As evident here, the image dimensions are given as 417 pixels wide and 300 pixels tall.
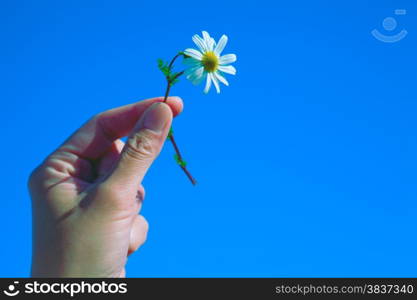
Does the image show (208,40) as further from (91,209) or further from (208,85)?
(91,209)

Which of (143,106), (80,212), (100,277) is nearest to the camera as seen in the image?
(80,212)

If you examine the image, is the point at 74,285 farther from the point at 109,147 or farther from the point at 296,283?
the point at 296,283

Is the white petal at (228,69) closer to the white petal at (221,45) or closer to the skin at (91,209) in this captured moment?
the white petal at (221,45)

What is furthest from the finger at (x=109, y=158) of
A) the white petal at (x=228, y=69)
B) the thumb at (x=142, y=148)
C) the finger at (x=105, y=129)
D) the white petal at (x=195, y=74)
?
the white petal at (x=228, y=69)

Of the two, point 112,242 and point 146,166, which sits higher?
point 146,166

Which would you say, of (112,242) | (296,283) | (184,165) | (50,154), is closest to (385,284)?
(296,283)

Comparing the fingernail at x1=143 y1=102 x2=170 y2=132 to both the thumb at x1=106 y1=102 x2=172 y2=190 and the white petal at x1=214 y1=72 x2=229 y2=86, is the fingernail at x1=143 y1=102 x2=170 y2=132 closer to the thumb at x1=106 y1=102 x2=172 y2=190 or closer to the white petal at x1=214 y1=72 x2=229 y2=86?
the thumb at x1=106 y1=102 x2=172 y2=190
